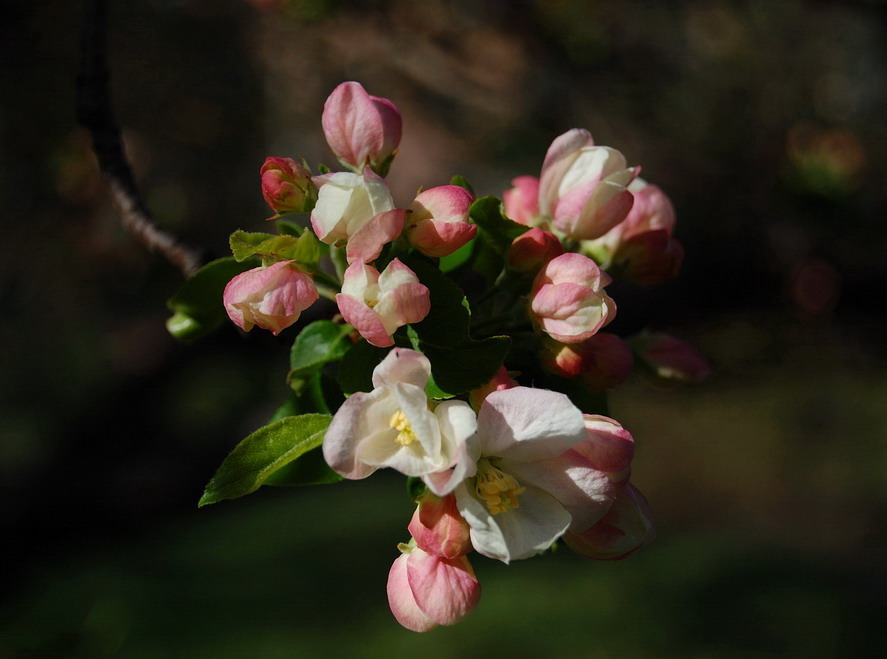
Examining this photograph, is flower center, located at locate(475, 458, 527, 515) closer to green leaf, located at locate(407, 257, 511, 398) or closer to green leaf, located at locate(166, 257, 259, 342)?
green leaf, located at locate(407, 257, 511, 398)

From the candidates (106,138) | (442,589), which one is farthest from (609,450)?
(106,138)

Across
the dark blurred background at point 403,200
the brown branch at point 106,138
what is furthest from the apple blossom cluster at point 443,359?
the dark blurred background at point 403,200

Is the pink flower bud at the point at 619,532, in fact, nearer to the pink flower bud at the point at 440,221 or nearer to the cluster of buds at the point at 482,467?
the cluster of buds at the point at 482,467

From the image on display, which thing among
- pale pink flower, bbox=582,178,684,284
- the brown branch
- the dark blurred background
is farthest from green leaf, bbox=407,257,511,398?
the dark blurred background

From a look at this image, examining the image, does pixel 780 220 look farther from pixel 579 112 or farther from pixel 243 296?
pixel 243 296

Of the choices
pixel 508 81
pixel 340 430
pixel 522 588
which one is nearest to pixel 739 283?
pixel 522 588
